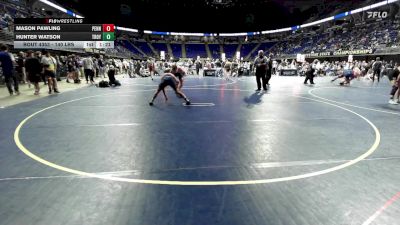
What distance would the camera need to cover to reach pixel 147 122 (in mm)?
6836

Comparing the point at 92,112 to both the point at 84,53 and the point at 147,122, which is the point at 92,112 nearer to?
the point at 147,122

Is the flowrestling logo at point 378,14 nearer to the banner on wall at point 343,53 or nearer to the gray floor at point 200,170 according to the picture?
the banner on wall at point 343,53

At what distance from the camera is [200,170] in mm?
3805

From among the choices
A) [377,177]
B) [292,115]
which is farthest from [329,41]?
[377,177]

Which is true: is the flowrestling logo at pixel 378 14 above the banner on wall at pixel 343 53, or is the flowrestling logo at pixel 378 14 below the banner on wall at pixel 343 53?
above

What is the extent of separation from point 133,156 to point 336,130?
4.64 meters

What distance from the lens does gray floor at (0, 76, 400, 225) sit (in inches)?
108

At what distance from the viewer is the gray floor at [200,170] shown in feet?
8.97
